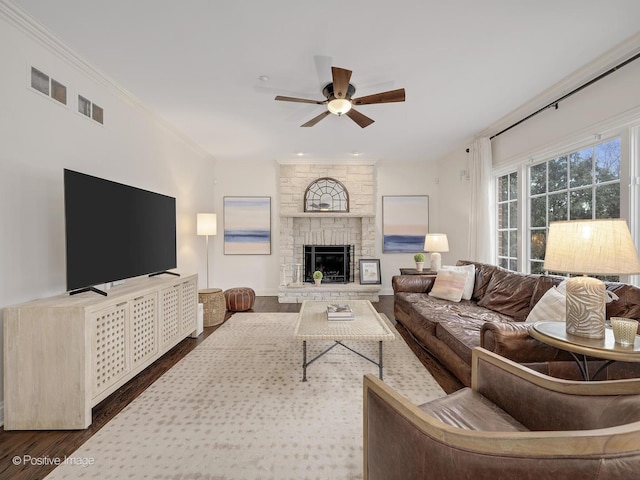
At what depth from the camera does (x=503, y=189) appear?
387 cm

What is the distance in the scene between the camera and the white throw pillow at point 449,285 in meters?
3.17

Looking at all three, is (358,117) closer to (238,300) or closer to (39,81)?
(39,81)

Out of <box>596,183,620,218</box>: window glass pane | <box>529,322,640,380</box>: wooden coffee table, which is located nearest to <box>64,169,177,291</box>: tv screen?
<box>529,322,640,380</box>: wooden coffee table

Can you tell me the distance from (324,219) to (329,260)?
818 mm

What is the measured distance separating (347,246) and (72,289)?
4218 mm

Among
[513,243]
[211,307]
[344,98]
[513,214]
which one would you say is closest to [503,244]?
[513,243]

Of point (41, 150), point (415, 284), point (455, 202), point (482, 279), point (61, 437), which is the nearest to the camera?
point (61, 437)

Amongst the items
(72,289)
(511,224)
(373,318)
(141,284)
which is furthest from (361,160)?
(72,289)

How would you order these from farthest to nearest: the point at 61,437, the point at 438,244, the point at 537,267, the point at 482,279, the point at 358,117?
the point at 438,244 < the point at 537,267 < the point at 482,279 < the point at 358,117 < the point at 61,437

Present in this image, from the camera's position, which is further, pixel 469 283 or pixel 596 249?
pixel 469 283

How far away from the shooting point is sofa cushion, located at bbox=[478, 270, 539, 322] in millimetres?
2473

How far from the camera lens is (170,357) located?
269cm

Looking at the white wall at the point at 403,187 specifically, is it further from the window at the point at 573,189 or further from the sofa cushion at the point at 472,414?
the sofa cushion at the point at 472,414

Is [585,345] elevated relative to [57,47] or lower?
lower
